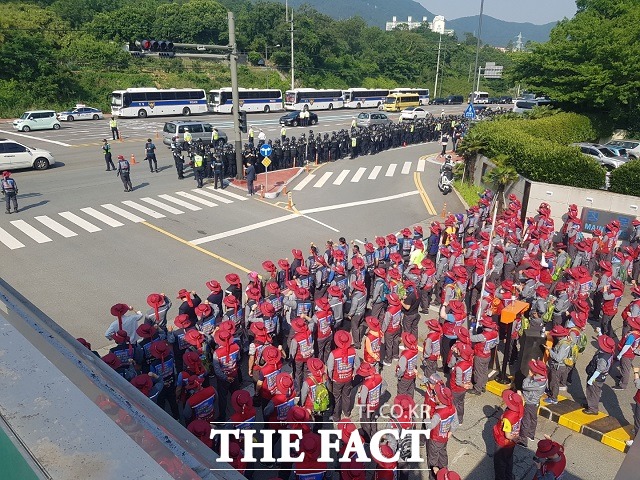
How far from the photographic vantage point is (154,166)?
2647 cm

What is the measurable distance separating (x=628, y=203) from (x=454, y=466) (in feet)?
45.3

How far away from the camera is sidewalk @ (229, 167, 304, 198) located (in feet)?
73.7

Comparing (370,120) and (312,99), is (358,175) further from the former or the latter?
(312,99)

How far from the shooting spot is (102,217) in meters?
18.4

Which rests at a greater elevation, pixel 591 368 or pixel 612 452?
pixel 591 368

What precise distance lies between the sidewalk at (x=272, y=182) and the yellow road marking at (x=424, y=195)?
21.4ft

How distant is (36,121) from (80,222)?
1007 inches

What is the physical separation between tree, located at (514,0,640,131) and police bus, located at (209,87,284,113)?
2859cm

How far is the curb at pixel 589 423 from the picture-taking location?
7707 mm

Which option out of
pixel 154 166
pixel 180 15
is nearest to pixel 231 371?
pixel 154 166

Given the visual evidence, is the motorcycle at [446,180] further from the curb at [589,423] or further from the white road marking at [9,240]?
the white road marking at [9,240]

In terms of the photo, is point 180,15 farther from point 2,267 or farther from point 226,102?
point 2,267

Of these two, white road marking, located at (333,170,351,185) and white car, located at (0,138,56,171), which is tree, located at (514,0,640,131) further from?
white car, located at (0,138,56,171)

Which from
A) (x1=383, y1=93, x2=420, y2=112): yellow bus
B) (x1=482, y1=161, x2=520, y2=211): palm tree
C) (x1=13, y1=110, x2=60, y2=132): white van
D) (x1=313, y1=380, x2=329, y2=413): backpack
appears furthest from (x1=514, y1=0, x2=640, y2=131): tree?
(x1=13, y1=110, x2=60, y2=132): white van
